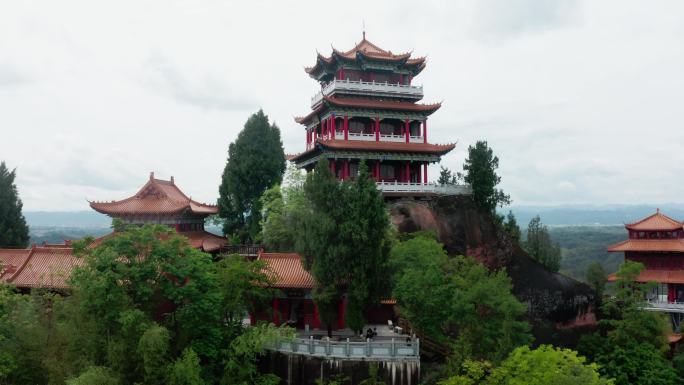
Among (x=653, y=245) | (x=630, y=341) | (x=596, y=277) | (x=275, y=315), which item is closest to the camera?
(x=275, y=315)

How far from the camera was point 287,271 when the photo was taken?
28.2m

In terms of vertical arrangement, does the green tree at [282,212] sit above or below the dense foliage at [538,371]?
above

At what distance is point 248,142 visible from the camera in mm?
Result: 42781

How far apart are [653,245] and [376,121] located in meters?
23.3

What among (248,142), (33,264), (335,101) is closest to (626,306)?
(335,101)

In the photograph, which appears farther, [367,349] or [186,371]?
[367,349]

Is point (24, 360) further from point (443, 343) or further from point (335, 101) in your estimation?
point (335, 101)

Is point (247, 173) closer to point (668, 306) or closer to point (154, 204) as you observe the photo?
point (154, 204)

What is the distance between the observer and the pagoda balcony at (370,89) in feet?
136

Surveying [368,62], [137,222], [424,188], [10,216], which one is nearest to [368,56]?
[368,62]

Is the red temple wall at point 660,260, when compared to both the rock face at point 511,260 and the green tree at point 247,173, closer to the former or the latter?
the rock face at point 511,260

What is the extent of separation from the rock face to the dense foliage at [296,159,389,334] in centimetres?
1112

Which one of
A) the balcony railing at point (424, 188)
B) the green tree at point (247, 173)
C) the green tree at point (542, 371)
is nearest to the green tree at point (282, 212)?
the green tree at point (247, 173)

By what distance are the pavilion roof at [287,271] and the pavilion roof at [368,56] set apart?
61.6 ft
